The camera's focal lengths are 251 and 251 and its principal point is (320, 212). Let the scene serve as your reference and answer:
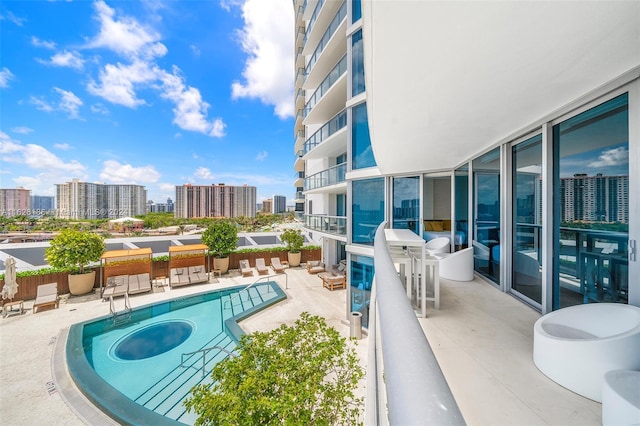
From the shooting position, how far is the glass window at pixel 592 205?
2.82 m

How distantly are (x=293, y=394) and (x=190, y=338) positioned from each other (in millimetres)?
7435

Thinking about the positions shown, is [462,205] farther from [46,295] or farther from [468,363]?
[46,295]

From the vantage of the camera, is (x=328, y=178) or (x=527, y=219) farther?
(x=328, y=178)

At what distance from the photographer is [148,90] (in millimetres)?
49031

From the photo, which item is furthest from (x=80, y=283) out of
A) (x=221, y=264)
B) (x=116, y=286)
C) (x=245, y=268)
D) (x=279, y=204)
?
(x=279, y=204)

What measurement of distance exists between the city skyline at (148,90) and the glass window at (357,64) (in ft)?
29.3

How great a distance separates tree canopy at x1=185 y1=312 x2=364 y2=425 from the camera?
2.85 metres

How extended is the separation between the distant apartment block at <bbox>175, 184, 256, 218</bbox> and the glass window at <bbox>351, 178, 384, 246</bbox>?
3226 inches

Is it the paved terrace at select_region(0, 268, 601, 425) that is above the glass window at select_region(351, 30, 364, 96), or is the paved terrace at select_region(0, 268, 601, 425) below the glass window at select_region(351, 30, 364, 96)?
below

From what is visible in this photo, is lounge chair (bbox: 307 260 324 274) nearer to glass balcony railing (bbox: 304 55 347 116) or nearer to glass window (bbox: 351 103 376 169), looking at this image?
glass window (bbox: 351 103 376 169)

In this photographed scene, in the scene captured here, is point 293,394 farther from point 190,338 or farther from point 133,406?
point 190,338

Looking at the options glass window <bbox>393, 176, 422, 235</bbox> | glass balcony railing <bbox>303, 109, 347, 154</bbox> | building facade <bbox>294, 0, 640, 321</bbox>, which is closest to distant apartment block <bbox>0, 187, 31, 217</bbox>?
glass balcony railing <bbox>303, 109, 347, 154</bbox>

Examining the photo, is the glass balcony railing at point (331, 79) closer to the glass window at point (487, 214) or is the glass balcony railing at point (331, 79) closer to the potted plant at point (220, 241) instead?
the glass window at point (487, 214)

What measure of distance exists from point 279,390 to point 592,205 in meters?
4.64
